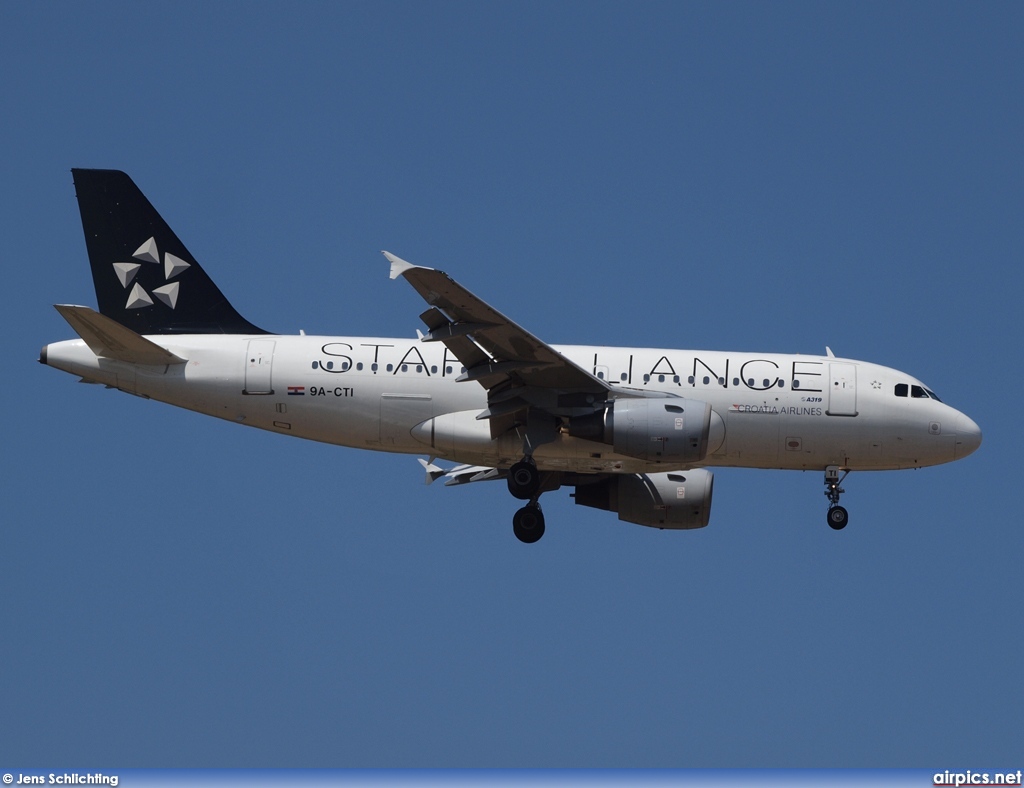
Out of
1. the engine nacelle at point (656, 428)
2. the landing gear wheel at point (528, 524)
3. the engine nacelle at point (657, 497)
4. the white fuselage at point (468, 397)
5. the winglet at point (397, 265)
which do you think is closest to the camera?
the winglet at point (397, 265)

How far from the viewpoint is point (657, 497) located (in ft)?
116

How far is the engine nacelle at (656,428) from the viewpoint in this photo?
30281mm

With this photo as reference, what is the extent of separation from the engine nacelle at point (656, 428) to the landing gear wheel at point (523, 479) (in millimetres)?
1616

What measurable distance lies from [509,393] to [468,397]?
4.39ft

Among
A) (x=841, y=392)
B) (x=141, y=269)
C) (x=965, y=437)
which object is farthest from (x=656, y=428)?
(x=141, y=269)

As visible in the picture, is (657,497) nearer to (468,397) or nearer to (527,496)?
(527,496)

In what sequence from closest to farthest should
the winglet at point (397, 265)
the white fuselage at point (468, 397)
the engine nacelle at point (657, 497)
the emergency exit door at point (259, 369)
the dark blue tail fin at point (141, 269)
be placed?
1. the winglet at point (397, 265)
2. the white fuselage at point (468, 397)
3. the emergency exit door at point (259, 369)
4. the dark blue tail fin at point (141, 269)
5. the engine nacelle at point (657, 497)

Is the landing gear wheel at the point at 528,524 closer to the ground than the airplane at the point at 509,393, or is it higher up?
closer to the ground

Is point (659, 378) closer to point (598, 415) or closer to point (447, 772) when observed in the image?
point (598, 415)

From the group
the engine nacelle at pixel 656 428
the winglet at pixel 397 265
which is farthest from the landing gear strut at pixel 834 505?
the winglet at pixel 397 265

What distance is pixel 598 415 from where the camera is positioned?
30812mm

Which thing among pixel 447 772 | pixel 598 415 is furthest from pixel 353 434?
pixel 447 772

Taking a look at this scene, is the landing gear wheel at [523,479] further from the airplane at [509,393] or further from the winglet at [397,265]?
the winglet at [397,265]

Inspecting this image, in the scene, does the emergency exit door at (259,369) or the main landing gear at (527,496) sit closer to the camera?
the main landing gear at (527,496)
